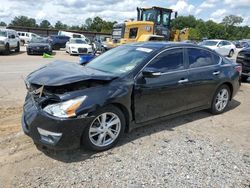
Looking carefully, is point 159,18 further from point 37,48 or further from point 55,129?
point 55,129

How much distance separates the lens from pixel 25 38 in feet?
116

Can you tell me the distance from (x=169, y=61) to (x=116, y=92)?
140 cm

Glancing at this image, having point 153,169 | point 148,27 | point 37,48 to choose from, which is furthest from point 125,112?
point 37,48

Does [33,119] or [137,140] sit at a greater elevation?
[33,119]

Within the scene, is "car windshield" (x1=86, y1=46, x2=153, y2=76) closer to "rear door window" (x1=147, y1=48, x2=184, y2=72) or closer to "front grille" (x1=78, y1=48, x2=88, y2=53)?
"rear door window" (x1=147, y1=48, x2=184, y2=72)

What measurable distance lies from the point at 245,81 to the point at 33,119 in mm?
9086

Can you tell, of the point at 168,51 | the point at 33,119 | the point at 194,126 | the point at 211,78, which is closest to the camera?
the point at 33,119

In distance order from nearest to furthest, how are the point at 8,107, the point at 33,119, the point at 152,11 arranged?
the point at 33,119 < the point at 8,107 < the point at 152,11

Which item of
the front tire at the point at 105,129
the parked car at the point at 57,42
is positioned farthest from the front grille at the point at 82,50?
the front tire at the point at 105,129

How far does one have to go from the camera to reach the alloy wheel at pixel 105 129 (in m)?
4.05

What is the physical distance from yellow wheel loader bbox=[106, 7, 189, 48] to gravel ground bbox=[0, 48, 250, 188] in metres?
12.5

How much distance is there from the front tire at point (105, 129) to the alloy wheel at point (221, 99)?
2711 millimetres

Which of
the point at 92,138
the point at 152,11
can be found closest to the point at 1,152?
the point at 92,138

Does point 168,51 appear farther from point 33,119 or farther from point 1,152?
point 1,152
